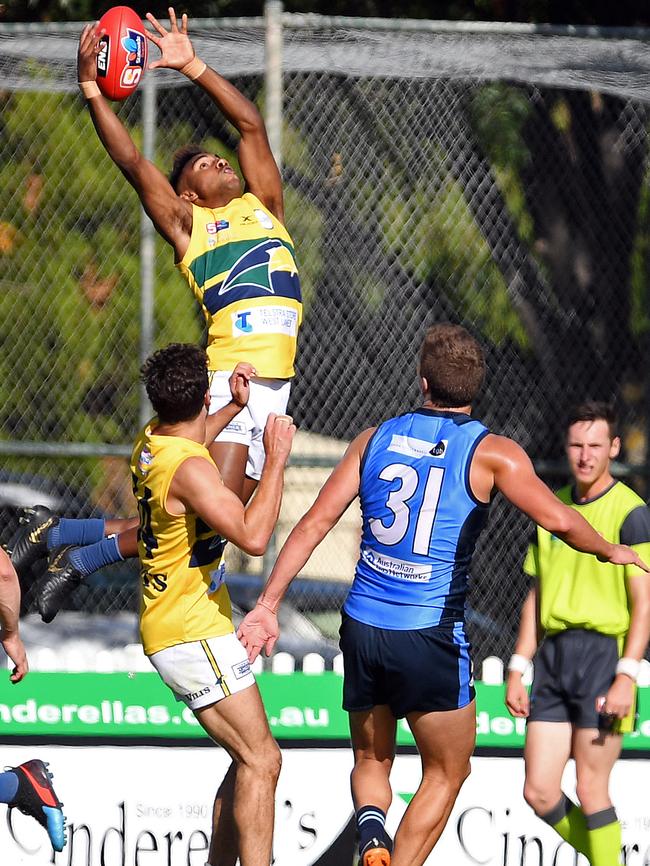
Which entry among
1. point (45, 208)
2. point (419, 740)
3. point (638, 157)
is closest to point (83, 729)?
point (419, 740)

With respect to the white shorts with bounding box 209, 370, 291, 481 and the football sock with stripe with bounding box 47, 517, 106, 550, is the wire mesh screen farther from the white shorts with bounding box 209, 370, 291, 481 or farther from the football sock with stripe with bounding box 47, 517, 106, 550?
the football sock with stripe with bounding box 47, 517, 106, 550

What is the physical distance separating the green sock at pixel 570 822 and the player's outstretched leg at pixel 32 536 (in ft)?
8.21

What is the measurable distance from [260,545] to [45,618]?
5.20ft

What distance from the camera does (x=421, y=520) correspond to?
195 inches

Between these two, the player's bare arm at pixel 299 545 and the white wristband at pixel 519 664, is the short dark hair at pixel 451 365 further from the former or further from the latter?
the white wristband at pixel 519 664

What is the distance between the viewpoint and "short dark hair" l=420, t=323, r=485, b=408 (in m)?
4.93

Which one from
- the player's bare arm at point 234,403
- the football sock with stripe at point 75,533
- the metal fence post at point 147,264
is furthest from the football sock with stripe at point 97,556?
the metal fence post at point 147,264

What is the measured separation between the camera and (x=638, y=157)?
29.5 ft

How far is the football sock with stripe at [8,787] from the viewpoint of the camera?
584cm

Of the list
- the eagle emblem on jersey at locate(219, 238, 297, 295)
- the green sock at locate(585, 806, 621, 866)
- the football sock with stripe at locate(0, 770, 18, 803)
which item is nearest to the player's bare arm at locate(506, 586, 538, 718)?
the green sock at locate(585, 806, 621, 866)

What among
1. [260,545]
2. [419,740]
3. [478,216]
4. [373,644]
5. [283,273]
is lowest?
[419,740]

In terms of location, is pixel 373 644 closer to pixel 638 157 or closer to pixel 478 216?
pixel 478 216

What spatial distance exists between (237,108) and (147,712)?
112 inches

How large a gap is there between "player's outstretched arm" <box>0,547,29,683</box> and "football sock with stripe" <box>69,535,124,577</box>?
21.8 inches
